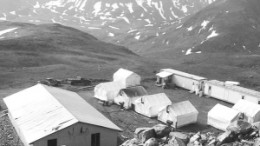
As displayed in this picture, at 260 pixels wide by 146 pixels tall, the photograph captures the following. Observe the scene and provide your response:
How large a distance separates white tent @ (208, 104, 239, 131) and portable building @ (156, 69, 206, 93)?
53.6 ft

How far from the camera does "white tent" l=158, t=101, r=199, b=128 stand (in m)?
44.7

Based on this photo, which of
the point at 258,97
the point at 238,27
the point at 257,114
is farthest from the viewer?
the point at 238,27

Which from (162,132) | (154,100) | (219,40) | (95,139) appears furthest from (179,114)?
(219,40)

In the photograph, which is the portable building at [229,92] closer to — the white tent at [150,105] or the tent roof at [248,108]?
the tent roof at [248,108]

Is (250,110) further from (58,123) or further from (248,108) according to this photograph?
(58,123)

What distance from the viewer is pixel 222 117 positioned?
4491 cm

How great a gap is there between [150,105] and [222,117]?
1049 centimetres

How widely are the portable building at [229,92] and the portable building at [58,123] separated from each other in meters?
28.0

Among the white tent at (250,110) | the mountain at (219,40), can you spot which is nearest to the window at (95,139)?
the white tent at (250,110)

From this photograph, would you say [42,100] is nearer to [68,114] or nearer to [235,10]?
[68,114]

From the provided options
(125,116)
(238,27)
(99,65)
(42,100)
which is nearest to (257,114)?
(125,116)

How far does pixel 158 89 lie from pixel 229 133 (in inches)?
1546

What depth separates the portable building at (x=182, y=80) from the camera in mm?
62969

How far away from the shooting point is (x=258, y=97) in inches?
2088
